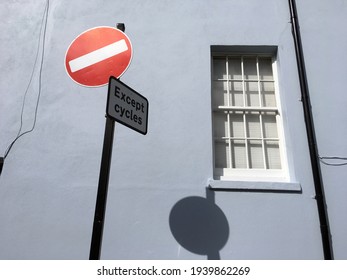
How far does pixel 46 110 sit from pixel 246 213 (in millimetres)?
3146

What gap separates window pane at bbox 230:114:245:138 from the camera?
4.15 meters

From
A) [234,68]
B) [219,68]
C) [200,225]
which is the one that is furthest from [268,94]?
[200,225]

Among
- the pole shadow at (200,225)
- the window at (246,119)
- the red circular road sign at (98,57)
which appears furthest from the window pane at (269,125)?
the red circular road sign at (98,57)

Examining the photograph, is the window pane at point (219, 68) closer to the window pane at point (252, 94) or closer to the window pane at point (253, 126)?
the window pane at point (252, 94)

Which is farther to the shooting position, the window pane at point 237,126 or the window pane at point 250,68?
the window pane at point 250,68

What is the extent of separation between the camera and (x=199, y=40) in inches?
172

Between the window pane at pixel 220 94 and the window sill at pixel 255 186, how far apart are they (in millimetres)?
1269

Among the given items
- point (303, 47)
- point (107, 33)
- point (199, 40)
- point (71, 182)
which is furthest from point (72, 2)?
point (303, 47)

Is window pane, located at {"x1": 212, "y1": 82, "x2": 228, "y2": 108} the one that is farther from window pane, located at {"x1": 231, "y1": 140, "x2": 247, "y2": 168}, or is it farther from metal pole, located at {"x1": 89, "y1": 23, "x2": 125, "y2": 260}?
metal pole, located at {"x1": 89, "y1": 23, "x2": 125, "y2": 260}

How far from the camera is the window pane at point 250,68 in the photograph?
14.7ft

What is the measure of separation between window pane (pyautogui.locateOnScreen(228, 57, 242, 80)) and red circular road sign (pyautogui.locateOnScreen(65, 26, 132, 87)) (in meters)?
2.32

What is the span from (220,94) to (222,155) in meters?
1.00

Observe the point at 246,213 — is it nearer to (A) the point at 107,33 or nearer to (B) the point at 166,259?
(B) the point at 166,259

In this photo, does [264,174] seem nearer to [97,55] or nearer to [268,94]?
[268,94]
